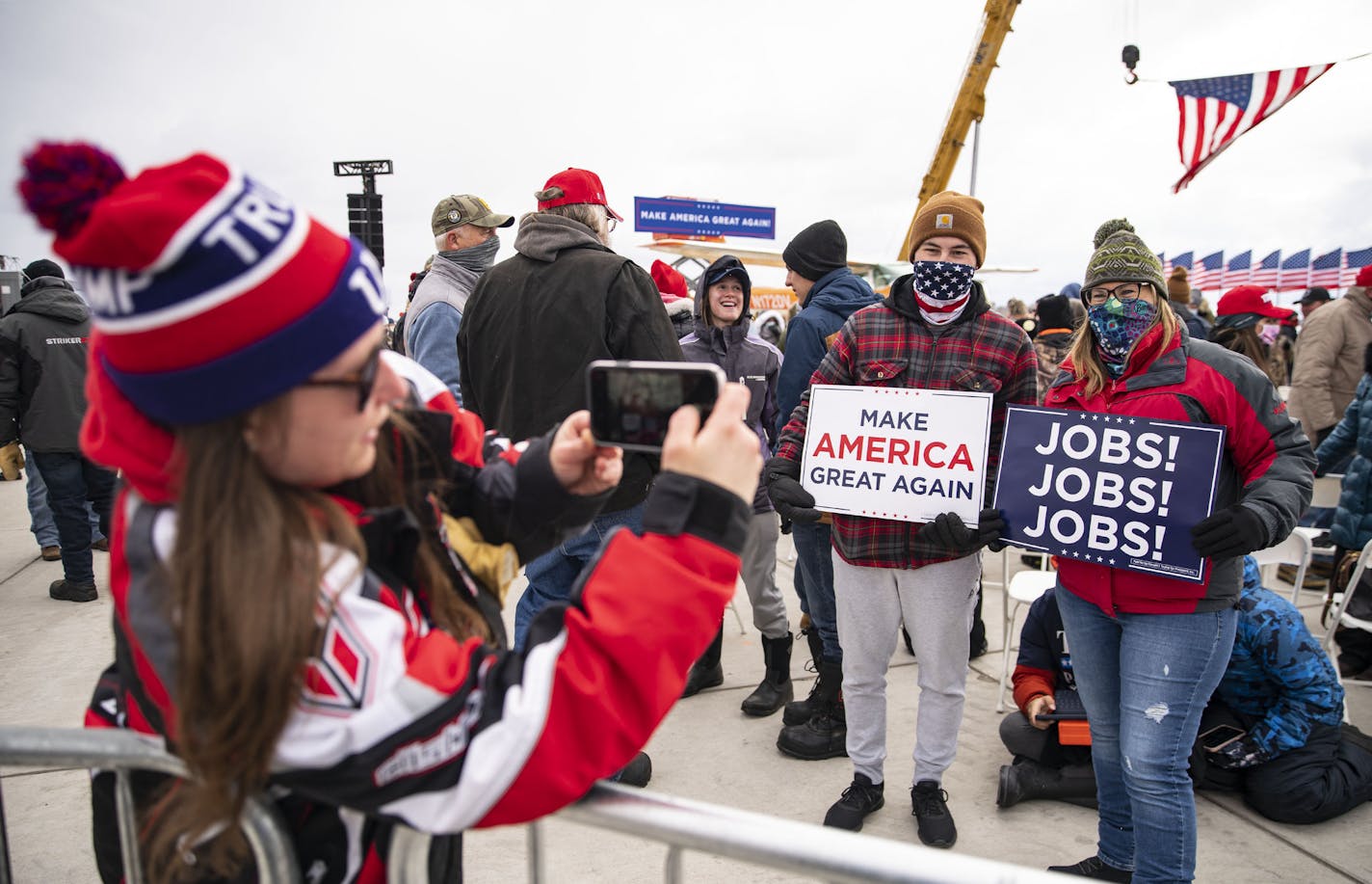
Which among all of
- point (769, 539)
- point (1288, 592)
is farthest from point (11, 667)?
point (1288, 592)

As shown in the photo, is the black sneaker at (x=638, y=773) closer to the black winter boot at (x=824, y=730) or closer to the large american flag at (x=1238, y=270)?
the black winter boot at (x=824, y=730)

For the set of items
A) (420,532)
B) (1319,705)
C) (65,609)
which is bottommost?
(65,609)

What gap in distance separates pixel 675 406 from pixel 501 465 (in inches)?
17.1

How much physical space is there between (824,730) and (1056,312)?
4.14 meters

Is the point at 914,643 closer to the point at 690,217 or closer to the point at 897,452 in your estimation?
the point at 897,452

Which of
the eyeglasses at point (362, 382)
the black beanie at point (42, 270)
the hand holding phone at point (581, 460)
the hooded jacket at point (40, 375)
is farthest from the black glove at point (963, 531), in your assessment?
the black beanie at point (42, 270)

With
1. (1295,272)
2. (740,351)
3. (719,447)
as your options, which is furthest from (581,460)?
(1295,272)

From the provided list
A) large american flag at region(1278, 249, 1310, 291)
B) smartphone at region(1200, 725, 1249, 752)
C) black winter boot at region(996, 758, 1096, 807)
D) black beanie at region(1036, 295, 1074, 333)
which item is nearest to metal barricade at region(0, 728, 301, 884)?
black winter boot at region(996, 758, 1096, 807)

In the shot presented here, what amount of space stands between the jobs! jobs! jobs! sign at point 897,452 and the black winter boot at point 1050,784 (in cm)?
118

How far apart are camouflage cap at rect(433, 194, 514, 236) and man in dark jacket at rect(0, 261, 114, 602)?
3201 mm

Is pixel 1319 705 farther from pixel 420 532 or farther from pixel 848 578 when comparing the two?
pixel 420 532

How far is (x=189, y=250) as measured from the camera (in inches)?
31.5

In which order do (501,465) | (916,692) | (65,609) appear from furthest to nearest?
(65,609), (916,692), (501,465)

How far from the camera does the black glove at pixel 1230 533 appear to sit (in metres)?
2.15
